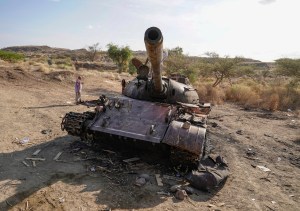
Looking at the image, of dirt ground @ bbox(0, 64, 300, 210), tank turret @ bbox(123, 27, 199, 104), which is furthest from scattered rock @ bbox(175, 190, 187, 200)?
tank turret @ bbox(123, 27, 199, 104)

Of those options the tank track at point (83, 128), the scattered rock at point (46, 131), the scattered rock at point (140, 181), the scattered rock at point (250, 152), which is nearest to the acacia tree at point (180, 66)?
the scattered rock at point (250, 152)

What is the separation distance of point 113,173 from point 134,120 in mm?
1336

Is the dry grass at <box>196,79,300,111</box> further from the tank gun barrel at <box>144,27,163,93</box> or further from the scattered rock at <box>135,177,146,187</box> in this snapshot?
the tank gun barrel at <box>144,27,163,93</box>

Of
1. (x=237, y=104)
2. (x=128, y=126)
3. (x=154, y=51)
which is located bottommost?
(x=237, y=104)

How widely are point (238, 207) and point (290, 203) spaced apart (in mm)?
1267

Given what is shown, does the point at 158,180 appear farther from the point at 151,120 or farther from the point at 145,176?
the point at 151,120

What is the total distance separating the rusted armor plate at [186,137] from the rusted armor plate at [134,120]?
0.91 feet

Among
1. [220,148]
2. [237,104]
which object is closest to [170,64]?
[237,104]

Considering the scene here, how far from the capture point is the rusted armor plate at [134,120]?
7340 millimetres

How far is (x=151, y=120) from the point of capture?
772 centimetres

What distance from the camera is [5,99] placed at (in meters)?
15.2

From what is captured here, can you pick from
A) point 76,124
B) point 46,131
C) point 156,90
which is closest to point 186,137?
point 156,90

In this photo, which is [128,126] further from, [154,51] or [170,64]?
[170,64]

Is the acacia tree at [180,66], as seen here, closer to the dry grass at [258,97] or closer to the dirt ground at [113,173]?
the dry grass at [258,97]
